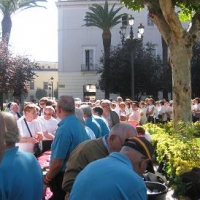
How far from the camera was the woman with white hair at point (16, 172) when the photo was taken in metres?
3.25

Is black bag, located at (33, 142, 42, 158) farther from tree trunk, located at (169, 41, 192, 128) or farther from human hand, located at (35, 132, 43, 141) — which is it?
tree trunk, located at (169, 41, 192, 128)

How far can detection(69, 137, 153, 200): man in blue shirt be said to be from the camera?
263 cm

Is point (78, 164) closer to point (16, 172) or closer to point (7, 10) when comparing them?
point (16, 172)

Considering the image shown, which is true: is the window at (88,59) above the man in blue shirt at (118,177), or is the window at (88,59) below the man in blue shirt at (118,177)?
above

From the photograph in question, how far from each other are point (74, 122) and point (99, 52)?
153 feet

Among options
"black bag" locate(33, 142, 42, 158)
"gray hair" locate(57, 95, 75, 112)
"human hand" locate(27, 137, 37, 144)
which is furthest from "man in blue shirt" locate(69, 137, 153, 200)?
"black bag" locate(33, 142, 42, 158)

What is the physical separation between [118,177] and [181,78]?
936 centimetres

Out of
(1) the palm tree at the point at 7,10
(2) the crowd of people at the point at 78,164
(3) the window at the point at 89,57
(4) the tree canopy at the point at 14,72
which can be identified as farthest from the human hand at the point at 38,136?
(3) the window at the point at 89,57

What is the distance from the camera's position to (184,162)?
730 centimetres

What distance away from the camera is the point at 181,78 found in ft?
38.5

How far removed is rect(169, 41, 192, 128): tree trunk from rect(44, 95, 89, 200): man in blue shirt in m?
7.04

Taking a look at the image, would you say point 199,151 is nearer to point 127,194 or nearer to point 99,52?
point 127,194

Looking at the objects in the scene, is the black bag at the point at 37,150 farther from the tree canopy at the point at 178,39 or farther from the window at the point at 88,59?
the window at the point at 88,59

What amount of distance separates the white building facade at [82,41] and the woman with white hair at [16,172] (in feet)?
155
